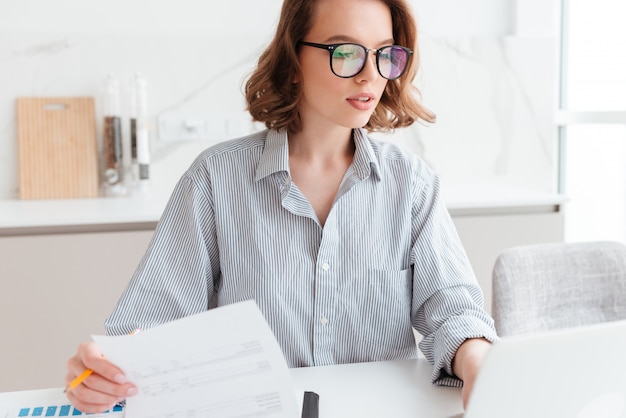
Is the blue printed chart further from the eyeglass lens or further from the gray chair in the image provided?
the gray chair

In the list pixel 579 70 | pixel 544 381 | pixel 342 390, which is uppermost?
pixel 579 70

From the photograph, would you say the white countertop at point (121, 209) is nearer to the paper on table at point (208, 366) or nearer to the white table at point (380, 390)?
the white table at point (380, 390)

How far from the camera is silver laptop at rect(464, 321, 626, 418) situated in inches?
32.6

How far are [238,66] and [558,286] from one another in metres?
1.52

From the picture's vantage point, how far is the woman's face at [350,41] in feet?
4.58

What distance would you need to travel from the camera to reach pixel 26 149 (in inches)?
108

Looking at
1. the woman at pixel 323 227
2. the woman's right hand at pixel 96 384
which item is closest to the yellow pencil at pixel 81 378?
the woman's right hand at pixel 96 384

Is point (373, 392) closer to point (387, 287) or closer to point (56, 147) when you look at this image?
point (387, 287)

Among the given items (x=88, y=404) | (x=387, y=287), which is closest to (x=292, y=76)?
(x=387, y=287)

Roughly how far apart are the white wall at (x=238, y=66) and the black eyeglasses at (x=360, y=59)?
1555mm

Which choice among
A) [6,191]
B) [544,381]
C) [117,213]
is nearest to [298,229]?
[544,381]

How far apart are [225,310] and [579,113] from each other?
266 cm

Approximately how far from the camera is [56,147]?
2.76 m

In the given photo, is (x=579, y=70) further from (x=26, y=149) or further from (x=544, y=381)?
(x=544, y=381)
